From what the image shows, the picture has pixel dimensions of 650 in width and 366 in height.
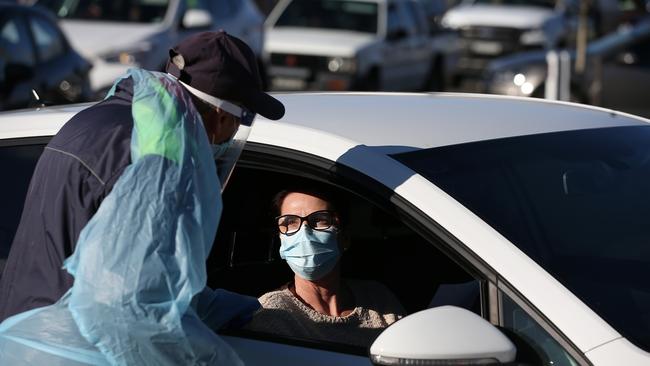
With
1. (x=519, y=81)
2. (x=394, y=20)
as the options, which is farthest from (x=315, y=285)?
(x=394, y=20)

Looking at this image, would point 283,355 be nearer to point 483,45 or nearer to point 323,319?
point 323,319

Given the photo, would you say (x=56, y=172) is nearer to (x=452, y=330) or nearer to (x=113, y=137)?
(x=113, y=137)

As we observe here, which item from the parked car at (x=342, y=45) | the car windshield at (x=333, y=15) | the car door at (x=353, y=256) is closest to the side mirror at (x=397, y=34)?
the parked car at (x=342, y=45)

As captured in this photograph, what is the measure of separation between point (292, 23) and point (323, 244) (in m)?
14.7

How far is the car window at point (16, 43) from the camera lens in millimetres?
11664

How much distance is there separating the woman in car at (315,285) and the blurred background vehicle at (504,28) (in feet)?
58.4

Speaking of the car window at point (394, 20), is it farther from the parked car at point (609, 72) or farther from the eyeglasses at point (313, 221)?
the eyeglasses at point (313, 221)

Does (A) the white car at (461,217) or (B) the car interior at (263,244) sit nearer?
(A) the white car at (461,217)

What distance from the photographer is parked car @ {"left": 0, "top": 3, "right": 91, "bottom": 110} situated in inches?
452

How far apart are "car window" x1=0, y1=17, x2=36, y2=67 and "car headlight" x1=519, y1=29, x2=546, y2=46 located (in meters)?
11.5

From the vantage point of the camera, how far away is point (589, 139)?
3520 millimetres

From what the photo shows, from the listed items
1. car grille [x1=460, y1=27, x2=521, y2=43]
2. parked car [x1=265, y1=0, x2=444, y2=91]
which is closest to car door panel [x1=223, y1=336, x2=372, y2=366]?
parked car [x1=265, y1=0, x2=444, y2=91]

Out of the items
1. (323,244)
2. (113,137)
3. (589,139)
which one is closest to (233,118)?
(113,137)

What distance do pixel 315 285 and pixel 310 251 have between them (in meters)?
0.15
